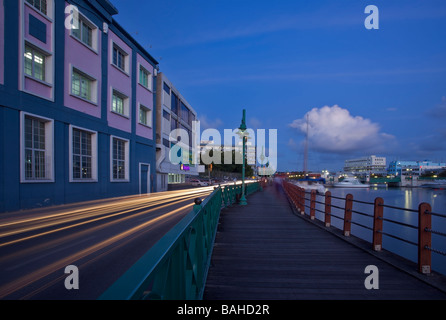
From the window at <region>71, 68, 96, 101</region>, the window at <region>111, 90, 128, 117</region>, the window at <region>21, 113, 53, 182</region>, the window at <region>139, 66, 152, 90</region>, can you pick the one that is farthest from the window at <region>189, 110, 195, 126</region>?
the window at <region>21, 113, 53, 182</region>

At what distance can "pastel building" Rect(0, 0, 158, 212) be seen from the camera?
1200 centimetres

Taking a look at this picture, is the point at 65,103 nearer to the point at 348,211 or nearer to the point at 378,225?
the point at 348,211

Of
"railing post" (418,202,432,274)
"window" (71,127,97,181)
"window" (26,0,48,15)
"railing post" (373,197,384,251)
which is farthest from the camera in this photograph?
"window" (71,127,97,181)

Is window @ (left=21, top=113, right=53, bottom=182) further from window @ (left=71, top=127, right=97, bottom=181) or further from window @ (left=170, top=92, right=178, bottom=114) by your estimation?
window @ (left=170, top=92, right=178, bottom=114)

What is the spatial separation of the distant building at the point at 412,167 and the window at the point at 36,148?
174514 mm

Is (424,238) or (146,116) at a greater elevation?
(146,116)

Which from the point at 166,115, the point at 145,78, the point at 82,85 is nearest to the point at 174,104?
the point at 166,115

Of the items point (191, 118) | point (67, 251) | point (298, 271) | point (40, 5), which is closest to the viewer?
point (298, 271)

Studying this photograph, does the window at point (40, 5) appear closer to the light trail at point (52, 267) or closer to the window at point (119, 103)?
the window at point (119, 103)

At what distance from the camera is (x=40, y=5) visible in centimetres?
1367

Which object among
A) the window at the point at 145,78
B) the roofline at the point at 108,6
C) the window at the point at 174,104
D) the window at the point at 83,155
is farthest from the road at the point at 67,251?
the window at the point at 174,104

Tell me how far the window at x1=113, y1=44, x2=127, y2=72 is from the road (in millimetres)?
14798

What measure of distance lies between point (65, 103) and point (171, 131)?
24.5m
